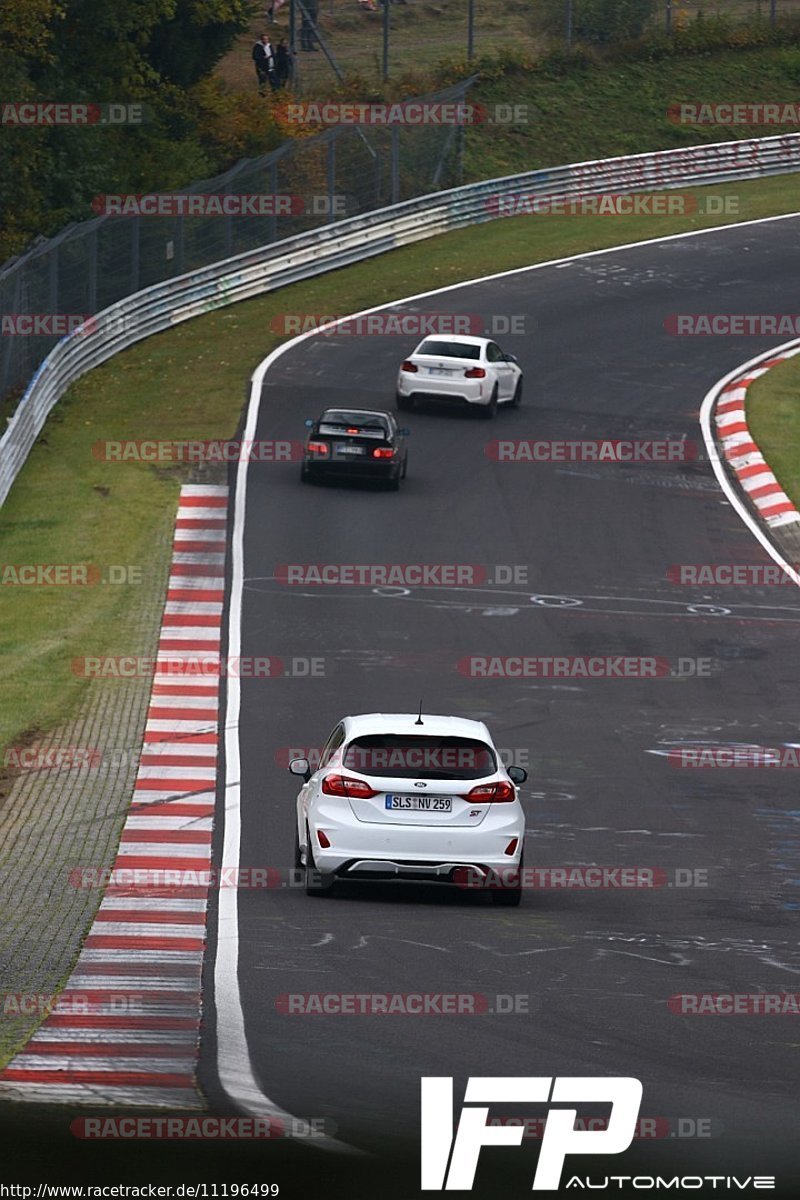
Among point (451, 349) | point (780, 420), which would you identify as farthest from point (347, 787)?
point (780, 420)

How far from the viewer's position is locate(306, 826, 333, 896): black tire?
15281 mm

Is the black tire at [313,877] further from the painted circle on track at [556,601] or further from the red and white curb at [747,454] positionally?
the red and white curb at [747,454]

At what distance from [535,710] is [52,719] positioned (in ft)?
17.1

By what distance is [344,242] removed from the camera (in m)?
50.5

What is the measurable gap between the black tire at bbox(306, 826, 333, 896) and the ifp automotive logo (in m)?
4.95

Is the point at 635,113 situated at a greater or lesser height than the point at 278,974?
greater

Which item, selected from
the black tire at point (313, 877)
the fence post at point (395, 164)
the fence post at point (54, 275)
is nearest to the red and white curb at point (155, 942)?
the black tire at point (313, 877)

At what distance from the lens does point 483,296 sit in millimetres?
47219

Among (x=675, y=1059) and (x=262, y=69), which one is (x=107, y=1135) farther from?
(x=262, y=69)

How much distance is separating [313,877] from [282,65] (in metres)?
46.3

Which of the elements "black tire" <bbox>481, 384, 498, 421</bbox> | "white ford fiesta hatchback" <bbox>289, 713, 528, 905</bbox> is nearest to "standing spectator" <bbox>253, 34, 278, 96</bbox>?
"black tire" <bbox>481, 384, 498, 421</bbox>

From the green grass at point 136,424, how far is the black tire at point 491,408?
193cm

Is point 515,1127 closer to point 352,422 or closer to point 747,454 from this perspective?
point 352,422

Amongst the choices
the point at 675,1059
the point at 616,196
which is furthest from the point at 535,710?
the point at 616,196
